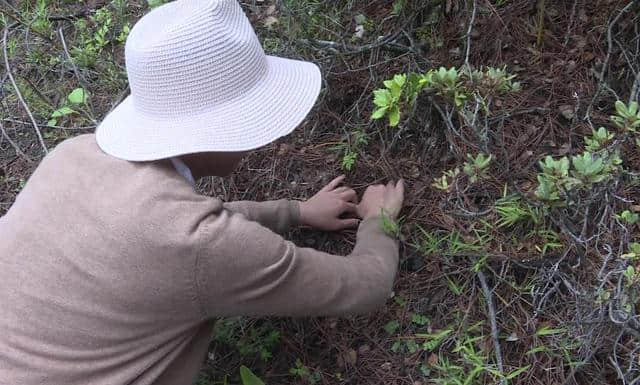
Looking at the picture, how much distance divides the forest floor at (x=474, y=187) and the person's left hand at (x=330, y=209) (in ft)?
0.27

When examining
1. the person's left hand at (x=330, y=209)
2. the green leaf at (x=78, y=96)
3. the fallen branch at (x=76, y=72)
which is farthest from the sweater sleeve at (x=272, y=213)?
the green leaf at (x=78, y=96)

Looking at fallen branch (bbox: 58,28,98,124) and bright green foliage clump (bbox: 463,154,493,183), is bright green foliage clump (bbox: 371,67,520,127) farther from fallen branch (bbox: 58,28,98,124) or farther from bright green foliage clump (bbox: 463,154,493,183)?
fallen branch (bbox: 58,28,98,124)

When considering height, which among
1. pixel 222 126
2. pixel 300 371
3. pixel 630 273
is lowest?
pixel 300 371

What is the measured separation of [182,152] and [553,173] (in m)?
0.91

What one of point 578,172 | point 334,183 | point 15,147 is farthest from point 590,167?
point 15,147

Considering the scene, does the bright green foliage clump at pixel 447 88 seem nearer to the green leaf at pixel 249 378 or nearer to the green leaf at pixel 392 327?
the green leaf at pixel 392 327

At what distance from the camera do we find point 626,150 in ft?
6.41

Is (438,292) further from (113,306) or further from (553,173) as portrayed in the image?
(113,306)

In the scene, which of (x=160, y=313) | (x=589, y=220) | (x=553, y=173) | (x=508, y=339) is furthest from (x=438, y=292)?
(x=160, y=313)

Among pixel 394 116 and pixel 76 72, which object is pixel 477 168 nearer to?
pixel 394 116

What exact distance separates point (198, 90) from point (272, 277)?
19.7 inches

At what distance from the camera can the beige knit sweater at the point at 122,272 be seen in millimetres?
1429

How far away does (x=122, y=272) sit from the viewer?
144 centimetres

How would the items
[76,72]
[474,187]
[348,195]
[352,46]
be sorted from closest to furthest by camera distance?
[474,187]
[348,195]
[352,46]
[76,72]
